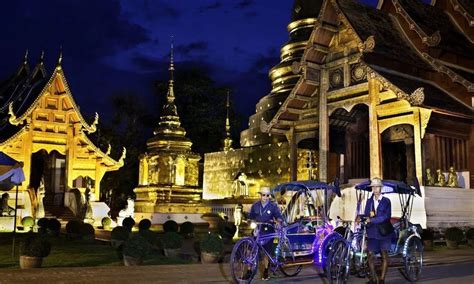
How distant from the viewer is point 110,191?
41.1 m

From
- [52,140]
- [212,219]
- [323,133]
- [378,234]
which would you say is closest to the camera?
[378,234]

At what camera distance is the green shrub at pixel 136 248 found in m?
12.1

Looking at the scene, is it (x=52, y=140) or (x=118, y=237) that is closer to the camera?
(x=118, y=237)

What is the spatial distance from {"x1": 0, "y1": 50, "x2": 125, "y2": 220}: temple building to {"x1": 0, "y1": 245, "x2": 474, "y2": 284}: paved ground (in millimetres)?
13698

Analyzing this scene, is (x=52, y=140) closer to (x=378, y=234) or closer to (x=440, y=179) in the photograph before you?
(x=440, y=179)

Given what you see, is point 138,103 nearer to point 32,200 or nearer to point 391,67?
point 32,200

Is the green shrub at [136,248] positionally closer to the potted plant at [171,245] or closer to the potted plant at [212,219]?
the potted plant at [171,245]

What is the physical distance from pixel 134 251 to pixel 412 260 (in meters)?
6.01

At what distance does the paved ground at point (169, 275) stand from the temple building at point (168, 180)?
15896 mm

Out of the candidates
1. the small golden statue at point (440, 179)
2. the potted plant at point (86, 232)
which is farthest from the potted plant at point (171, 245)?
the small golden statue at point (440, 179)

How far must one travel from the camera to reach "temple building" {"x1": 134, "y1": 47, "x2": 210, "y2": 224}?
92.2 ft

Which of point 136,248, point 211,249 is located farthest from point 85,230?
point 211,249

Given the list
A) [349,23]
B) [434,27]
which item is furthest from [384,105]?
[434,27]

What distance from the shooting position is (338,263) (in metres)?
9.18
